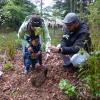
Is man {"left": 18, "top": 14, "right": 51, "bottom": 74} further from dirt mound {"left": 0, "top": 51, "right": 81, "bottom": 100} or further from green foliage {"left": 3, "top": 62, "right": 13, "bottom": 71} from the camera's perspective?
green foliage {"left": 3, "top": 62, "right": 13, "bottom": 71}

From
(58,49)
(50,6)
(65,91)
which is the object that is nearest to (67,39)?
(58,49)

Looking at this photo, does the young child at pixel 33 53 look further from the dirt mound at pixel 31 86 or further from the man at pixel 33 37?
the dirt mound at pixel 31 86

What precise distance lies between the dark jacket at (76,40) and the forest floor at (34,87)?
0.41 m

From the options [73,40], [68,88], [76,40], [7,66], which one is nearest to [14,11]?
[7,66]

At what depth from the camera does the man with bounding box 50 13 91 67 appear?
5.62m

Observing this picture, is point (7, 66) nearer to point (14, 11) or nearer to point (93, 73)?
point (93, 73)

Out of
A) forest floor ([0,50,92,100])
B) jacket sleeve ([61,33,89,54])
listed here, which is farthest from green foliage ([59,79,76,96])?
jacket sleeve ([61,33,89,54])

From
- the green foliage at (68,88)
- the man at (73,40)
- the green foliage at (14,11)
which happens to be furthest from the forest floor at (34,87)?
the green foliage at (14,11)

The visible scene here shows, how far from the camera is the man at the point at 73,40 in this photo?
562 centimetres

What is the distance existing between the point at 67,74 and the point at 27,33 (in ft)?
3.21

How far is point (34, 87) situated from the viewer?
5660 mm

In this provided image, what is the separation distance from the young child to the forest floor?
0.53 feet

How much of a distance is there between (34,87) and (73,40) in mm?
1016

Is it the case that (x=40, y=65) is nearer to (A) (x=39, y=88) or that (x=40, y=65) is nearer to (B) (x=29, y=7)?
(A) (x=39, y=88)
